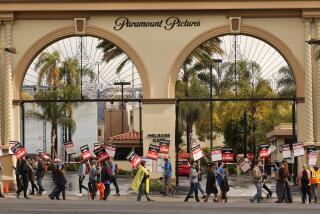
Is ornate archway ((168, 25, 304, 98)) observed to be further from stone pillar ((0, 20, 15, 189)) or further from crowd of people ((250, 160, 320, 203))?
stone pillar ((0, 20, 15, 189))

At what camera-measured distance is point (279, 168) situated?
120ft

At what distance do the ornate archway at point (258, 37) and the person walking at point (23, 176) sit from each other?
7497mm

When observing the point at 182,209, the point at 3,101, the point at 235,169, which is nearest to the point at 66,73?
the point at 235,169

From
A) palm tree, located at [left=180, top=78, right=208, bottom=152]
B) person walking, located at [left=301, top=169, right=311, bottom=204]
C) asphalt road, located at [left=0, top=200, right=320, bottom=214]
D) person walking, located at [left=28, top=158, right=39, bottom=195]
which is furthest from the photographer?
palm tree, located at [left=180, top=78, right=208, bottom=152]

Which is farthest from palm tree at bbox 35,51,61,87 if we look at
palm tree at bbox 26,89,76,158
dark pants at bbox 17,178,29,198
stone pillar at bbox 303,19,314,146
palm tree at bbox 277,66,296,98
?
dark pants at bbox 17,178,29,198

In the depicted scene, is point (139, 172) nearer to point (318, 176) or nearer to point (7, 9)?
point (318, 176)

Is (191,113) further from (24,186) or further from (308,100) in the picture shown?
(24,186)

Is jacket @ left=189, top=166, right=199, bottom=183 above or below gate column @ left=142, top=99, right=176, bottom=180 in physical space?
below

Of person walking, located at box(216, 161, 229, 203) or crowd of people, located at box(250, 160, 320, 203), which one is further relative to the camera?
crowd of people, located at box(250, 160, 320, 203)

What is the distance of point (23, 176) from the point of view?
1451 inches

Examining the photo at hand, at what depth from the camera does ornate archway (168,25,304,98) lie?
41344mm

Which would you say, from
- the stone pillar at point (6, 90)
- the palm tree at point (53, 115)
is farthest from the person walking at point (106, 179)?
the palm tree at point (53, 115)

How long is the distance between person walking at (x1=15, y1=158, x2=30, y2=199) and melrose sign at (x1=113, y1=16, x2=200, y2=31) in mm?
7764

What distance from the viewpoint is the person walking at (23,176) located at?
121 feet
